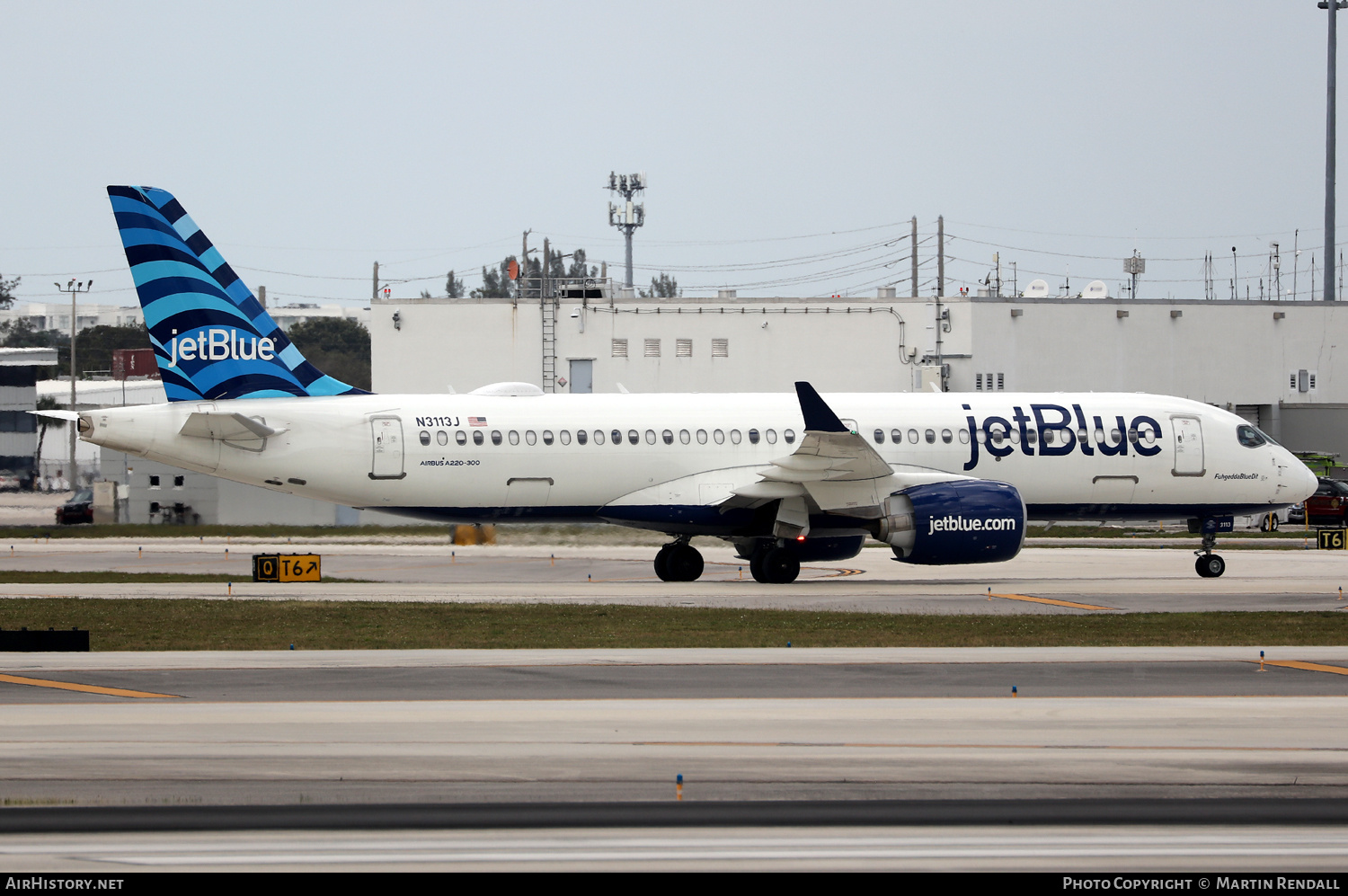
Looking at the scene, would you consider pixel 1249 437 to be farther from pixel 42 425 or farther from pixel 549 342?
pixel 42 425

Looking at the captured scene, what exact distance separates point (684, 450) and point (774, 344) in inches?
1032

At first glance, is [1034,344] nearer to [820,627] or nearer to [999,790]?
[820,627]

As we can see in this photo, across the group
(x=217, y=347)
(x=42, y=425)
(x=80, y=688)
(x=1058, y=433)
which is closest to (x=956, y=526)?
(x=1058, y=433)

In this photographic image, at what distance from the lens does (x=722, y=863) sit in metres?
7.79

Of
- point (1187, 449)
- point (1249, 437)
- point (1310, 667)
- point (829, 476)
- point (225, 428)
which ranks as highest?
point (225, 428)

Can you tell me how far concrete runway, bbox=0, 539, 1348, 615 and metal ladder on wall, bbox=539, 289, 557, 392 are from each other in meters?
13.5

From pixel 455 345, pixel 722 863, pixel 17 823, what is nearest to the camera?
pixel 722 863

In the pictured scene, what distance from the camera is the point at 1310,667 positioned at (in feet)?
50.0

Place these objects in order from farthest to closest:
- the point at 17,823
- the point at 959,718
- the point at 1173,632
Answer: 1. the point at 1173,632
2. the point at 959,718
3. the point at 17,823

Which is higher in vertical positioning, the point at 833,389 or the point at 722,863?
the point at 833,389

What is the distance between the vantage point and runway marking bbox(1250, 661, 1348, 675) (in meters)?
15.0
